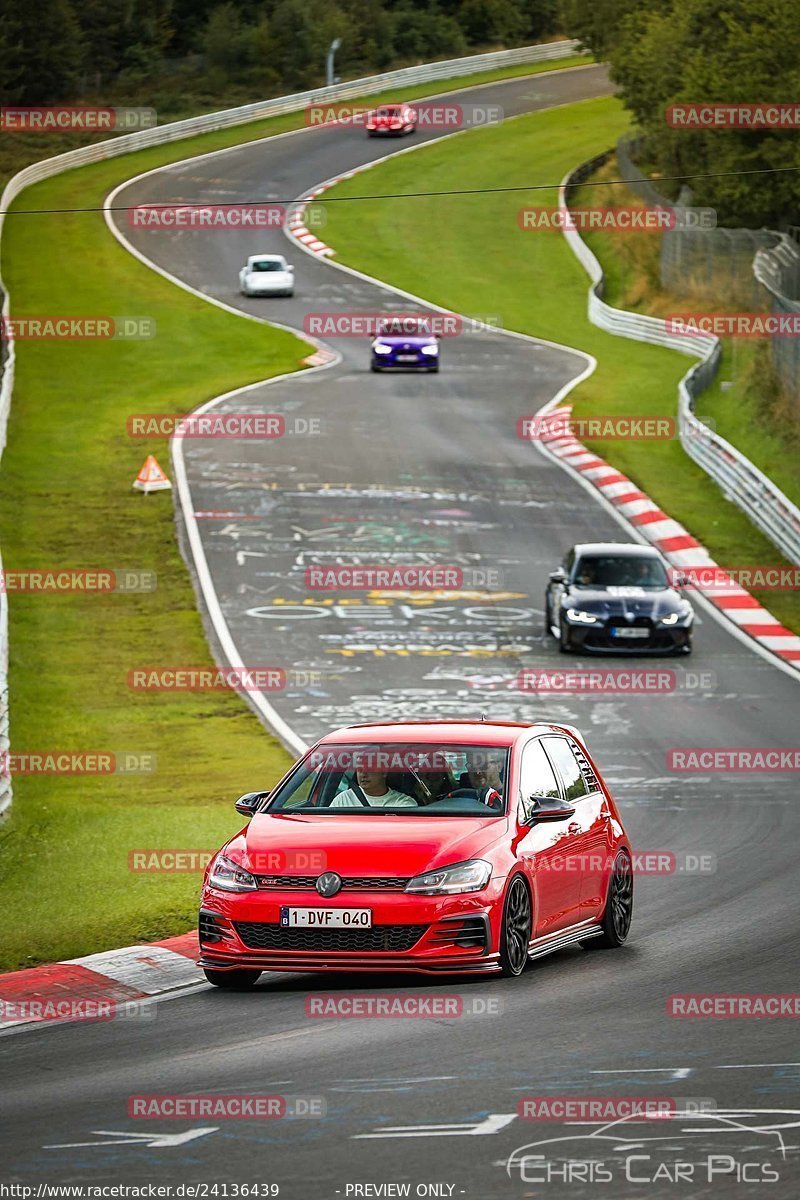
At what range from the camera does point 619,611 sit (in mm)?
28172

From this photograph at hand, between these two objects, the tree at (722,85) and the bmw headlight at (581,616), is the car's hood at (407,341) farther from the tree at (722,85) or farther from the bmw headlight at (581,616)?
the bmw headlight at (581,616)

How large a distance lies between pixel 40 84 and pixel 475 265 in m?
34.6

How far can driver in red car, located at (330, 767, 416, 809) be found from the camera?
38.9 ft

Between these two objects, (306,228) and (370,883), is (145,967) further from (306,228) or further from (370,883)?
(306,228)

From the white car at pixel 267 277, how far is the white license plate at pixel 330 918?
51.4 meters

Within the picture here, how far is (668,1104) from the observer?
8180 mm

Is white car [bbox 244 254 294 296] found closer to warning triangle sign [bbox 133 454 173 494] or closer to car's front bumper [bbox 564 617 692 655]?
warning triangle sign [bbox 133 454 173 494]

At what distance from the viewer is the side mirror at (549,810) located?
11.7 meters

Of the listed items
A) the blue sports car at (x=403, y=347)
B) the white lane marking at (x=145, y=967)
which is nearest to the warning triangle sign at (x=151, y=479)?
the blue sports car at (x=403, y=347)

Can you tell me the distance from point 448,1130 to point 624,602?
2074 cm

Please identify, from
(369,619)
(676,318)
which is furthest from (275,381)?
(369,619)

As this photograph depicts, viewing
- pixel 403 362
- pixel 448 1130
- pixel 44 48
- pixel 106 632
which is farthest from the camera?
pixel 44 48

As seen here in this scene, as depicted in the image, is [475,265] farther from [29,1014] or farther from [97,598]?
[29,1014]

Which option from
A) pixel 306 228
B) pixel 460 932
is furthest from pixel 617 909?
pixel 306 228
